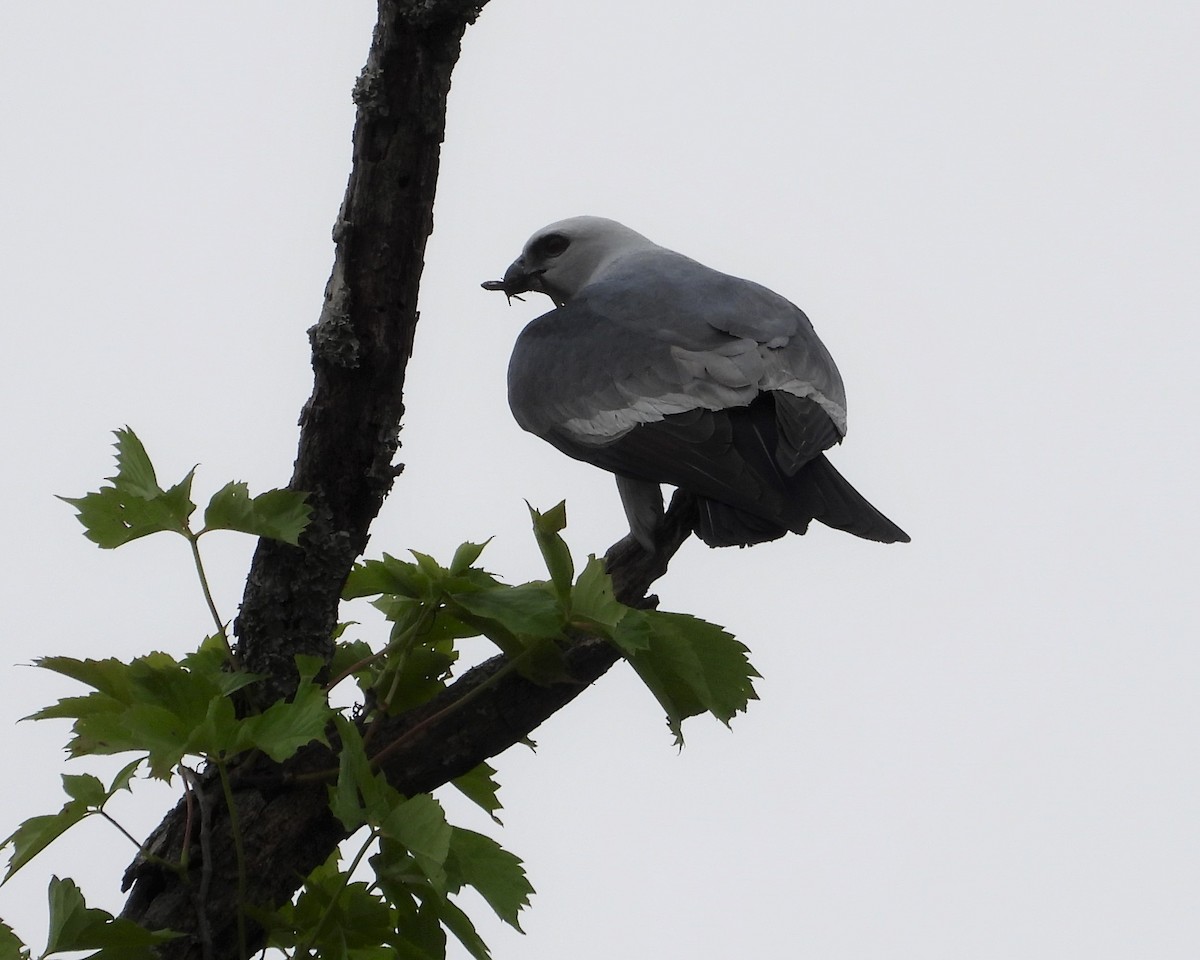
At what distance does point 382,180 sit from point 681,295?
145 cm

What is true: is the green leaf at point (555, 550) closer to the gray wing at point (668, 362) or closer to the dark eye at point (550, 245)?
the gray wing at point (668, 362)

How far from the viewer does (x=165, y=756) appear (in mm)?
2062

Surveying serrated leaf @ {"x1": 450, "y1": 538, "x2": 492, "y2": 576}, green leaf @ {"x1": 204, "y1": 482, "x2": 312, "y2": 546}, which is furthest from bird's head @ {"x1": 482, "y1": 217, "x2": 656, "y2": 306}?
green leaf @ {"x1": 204, "y1": 482, "x2": 312, "y2": 546}

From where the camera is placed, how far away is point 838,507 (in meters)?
3.00

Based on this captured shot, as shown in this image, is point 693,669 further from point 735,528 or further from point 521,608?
point 735,528

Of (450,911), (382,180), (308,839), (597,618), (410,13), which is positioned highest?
(410,13)

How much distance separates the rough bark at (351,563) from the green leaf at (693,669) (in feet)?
0.72

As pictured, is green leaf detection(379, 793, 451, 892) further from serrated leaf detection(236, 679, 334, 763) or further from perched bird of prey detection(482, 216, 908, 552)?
perched bird of prey detection(482, 216, 908, 552)

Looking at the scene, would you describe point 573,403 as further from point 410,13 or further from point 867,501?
point 410,13

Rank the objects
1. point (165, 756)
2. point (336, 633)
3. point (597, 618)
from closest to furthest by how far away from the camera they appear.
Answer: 1. point (165, 756)
2. point (597, 618)
3. point (336, 633)

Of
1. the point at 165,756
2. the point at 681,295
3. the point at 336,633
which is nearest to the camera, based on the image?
the point at 165,756

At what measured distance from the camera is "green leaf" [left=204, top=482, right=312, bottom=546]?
2279 millimetres

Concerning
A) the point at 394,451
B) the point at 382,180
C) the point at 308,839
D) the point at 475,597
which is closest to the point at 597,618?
the point at 475,597

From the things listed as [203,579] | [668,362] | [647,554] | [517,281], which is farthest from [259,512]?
[517,281]
